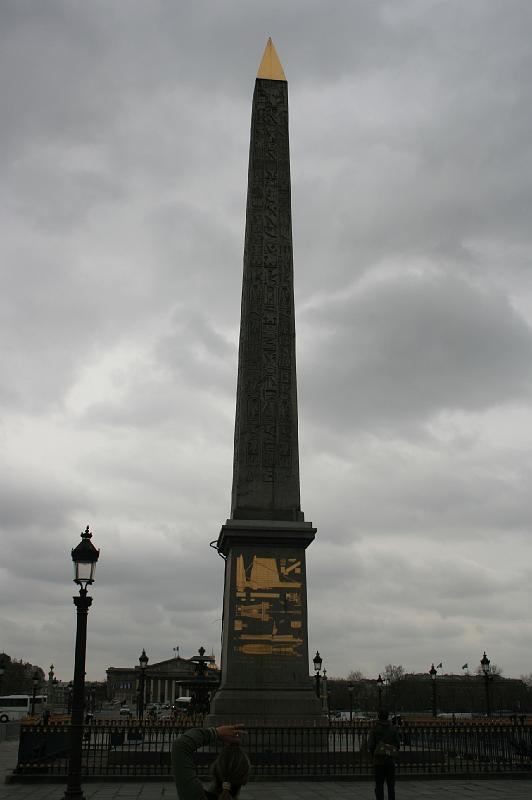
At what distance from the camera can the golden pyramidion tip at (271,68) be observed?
79.3 feet

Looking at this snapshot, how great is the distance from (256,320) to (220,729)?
16.7 meters

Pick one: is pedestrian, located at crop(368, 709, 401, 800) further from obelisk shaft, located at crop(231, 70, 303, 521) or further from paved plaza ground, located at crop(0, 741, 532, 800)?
obelisk shaft, located at crop(231, 70, 303, 521)

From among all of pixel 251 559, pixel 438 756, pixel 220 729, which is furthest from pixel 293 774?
pixel 220 729

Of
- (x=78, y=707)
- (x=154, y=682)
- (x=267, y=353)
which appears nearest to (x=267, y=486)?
(x=267, y=353)

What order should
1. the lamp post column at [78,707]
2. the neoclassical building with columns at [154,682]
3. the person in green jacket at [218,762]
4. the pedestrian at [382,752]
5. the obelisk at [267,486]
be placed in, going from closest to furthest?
the person in green jacket at [218,762] → the lamp post column at [78,707] → the pedestrian at [382,752] → the obelisk at [267,486] → the neoclassical building with columns at [154,682]

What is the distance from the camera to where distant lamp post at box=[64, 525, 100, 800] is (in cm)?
1015

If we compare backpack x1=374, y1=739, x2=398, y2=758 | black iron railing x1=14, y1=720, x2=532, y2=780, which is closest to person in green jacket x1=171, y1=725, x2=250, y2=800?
backpack x1=374, y1=739, x2=398, y2=758

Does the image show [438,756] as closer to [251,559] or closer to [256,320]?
[251,559]

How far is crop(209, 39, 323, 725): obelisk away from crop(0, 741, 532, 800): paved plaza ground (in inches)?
102

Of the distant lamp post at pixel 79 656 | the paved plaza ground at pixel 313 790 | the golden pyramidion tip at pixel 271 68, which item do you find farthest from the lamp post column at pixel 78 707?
the golden pyramidion tip at pixel 271 68

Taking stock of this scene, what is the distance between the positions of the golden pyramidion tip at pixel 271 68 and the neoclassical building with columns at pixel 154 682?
100 metres

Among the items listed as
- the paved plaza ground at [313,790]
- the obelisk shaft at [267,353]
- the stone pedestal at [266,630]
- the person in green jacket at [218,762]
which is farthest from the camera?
the obelisk shaft at [267,353]

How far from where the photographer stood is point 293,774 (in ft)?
52.4

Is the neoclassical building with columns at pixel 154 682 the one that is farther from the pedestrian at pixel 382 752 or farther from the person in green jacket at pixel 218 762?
the person in green jacket at pixel 218 762
